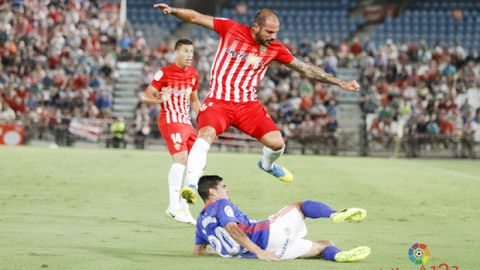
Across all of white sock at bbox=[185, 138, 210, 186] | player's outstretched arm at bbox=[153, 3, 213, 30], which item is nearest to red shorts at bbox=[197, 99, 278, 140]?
white sock at bbox=[185, 138, 210, 186]

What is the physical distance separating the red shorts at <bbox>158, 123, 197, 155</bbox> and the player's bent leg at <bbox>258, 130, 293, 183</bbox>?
1.10 meters

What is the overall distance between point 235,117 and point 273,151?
1.06 m

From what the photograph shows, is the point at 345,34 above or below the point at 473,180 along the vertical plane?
A: above

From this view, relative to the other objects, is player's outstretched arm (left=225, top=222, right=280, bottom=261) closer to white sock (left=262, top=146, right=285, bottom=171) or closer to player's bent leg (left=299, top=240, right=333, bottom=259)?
player's bent leg (left=299, top=240, right=333, bottom=259)

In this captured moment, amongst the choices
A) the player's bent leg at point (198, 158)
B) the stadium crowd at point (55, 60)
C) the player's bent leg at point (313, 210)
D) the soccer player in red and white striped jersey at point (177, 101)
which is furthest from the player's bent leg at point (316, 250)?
the stadium crowd at point (55, 60)

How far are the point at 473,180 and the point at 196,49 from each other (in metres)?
20.1

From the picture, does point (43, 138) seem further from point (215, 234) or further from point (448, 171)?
point (215, 234)

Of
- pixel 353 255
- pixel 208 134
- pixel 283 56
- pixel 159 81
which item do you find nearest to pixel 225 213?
pixel 353 255

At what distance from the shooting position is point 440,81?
126 ft

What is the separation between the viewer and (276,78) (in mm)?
39688

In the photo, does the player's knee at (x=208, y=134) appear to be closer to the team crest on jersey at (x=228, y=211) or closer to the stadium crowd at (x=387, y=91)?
the team crest on jersey at (x=228, y=211)

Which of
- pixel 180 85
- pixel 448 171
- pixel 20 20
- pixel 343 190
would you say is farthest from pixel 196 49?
pixel 180 85

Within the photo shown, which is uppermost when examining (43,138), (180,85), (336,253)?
(180,85)

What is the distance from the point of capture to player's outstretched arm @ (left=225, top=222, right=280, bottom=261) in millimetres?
8758
